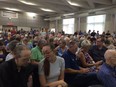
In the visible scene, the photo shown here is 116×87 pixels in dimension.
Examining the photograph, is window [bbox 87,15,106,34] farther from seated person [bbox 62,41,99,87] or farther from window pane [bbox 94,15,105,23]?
seated person [bbox 62,41,99,87]

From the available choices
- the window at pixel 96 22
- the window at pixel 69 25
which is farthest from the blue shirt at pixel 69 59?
the window at pixel 69 25

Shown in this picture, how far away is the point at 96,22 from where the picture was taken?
49.3 ft

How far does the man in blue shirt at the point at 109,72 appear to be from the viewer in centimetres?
202

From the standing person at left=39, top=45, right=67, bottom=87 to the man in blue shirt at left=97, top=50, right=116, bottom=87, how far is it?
0.45m

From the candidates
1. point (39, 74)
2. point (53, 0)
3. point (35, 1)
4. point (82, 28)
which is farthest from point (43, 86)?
point (82, 28)

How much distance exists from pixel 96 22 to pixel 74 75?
12.9 meters

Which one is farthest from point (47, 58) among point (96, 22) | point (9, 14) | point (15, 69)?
point (9, 14)

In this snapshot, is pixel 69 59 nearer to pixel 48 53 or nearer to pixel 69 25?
pixel 48 53

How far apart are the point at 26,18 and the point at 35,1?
7.44 m

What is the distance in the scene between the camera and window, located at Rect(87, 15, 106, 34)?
14434 millimetres

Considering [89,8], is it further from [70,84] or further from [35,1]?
[70,84]

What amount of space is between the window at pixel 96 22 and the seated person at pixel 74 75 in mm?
12132

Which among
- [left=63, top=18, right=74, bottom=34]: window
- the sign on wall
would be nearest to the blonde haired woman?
[left=63, top=18, right=74, bottom=34]: window

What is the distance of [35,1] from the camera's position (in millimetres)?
14234
